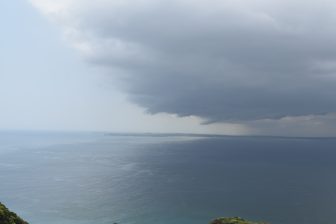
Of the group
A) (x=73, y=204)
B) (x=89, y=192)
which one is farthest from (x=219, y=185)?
(x=73, y=204)

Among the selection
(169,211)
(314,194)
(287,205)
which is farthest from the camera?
(314,194)

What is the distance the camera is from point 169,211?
126 metres

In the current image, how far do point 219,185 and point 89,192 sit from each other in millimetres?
73307

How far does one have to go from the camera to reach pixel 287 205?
136 m

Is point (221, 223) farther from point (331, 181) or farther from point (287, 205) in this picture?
point (331, 181)

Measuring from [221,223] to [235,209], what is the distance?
6806 cm

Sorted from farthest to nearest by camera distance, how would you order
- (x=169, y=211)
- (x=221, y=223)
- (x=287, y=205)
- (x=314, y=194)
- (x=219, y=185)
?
(x=219, y=185) < (x=314, y=194) < (x=287, y=205) < (x=169, y=211) < (x=221, y=223)

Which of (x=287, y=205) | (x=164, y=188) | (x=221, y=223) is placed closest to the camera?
(x=221, y=223)

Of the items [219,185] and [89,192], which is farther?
[219,185]

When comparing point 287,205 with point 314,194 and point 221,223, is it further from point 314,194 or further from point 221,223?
point 221,223

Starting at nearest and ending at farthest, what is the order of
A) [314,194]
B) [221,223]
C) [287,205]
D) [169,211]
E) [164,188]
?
A: 1. [221,223]
2. [169,211]
3. [287,205]
4. [314,194]
5. [164,188]

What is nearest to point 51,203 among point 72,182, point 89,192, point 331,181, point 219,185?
point 89,192

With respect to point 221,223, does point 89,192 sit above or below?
below

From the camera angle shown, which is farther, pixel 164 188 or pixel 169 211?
pixel 164 188
